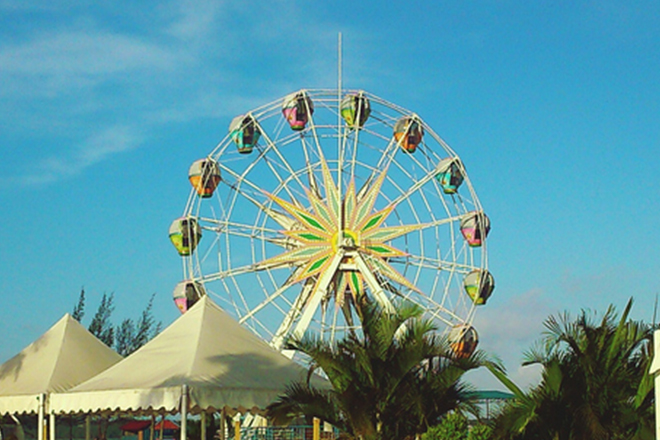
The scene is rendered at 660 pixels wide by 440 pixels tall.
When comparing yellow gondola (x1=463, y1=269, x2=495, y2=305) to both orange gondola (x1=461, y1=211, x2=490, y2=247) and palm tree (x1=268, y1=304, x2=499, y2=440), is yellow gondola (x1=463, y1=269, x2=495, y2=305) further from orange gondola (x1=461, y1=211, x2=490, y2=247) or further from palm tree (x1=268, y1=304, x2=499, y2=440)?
palm tree (x1=268, y1=304, x2=499, y2=440)

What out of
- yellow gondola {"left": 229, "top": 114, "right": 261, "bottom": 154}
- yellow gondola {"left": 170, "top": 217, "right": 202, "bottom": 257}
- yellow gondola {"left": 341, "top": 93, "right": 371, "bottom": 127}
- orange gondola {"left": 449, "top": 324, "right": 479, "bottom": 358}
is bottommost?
orange gondola {"left": 449, "top": 324, "right": 479, "bottom": 358}

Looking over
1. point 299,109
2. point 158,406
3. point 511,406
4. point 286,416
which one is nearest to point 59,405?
point 158,406

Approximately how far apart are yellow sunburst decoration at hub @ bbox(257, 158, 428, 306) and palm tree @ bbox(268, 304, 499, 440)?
1340cm

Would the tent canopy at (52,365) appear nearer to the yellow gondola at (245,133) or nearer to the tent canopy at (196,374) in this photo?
the tent canopy at (196,374)

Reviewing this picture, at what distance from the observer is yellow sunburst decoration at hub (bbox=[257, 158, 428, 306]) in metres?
30.4

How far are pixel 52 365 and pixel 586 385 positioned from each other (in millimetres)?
12937

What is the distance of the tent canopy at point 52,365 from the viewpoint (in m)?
22.3

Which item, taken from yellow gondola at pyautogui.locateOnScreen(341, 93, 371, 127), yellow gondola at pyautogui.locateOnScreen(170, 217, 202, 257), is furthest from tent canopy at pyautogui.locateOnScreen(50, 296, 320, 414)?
yellow gondola at pyautogui.locateOnScreen(341, 93, 371, 127)

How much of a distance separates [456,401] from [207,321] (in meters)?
5.33

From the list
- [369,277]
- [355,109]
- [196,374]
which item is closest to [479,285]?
[369,277]

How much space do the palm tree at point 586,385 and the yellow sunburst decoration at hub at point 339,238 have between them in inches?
586

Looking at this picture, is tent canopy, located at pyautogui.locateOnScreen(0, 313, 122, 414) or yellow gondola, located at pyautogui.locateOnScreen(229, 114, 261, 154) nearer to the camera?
tent canopy, located at pyautogui.locateOnScreen(0, 313, 122, 414)

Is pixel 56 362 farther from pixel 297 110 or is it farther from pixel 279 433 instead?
pixel 297 110

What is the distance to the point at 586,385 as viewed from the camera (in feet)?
50.2
